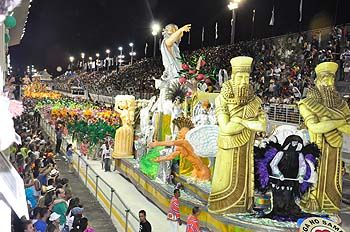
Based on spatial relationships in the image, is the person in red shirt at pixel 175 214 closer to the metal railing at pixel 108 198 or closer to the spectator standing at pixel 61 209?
the metal railing at pixel 108 198

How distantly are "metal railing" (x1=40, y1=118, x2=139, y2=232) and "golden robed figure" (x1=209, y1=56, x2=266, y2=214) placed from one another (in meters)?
1.40

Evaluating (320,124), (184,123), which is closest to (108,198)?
(184,123)

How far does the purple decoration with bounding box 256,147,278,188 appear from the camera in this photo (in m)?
7.90

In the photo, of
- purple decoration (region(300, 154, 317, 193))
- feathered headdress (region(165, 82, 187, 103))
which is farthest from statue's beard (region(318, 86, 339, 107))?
feathered headdress (region(165, 82, 187, 103))

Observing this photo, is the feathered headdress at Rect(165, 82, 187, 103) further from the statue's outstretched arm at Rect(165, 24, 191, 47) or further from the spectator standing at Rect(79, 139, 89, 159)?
the spectator standing at Rect(79, 139, 89, 159)

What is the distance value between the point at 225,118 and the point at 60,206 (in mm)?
2962

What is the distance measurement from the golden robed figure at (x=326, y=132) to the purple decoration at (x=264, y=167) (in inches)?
46.1

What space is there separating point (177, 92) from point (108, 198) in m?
3.35

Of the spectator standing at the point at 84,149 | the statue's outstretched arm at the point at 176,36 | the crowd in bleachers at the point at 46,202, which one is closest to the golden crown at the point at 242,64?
the crowd in bleachers at the point at 46,202

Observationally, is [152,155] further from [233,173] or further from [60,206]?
[60,206]

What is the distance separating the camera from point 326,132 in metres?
8.73

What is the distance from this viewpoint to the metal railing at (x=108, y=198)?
8.40 m

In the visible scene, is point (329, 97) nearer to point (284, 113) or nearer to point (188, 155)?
point (188, 155)

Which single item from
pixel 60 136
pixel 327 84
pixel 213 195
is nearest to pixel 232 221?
pixel 213 195
